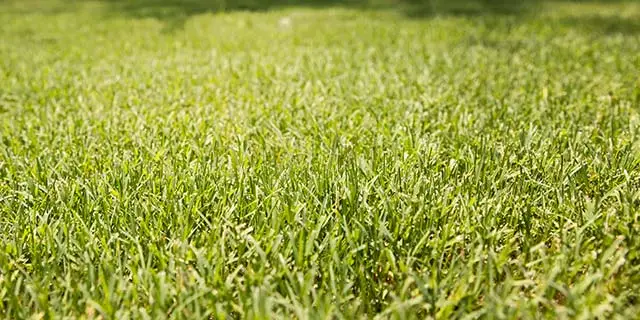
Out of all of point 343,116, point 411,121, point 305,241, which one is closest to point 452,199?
point 305,241

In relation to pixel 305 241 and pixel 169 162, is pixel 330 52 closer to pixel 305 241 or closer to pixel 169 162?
pixel 169 162

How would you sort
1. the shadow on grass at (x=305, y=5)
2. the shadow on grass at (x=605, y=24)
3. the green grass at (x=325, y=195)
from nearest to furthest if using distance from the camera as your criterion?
the green grass at (x=325, y=195) → the shadow on grass at (x=605, y=24) → the shadow on grass at (x=305, y=5)

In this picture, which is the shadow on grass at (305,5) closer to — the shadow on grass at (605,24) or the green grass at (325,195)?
the shadow on grass at (605,24)

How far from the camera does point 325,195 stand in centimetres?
205

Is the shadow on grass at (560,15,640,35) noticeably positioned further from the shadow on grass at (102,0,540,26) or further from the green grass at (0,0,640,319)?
the green grass at (0,0,640,319)

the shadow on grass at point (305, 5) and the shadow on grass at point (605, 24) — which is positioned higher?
the shadow on grass at point (305, 5)

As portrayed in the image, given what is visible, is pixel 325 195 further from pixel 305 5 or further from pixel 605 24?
pixel 305 5

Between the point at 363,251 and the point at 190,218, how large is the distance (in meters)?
0.66

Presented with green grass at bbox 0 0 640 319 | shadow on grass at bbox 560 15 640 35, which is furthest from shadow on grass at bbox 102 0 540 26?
green grass at bbox 0 0 640 319

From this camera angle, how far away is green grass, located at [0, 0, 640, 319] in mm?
1505

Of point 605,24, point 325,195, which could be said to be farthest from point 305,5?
point 325,195

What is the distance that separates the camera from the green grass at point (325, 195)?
1.50 metres

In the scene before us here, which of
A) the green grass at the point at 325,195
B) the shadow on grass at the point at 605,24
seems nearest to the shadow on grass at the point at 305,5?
the shadow on grass at the point at 605,24

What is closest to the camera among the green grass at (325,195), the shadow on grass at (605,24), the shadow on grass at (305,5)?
the green grass at (325,195)
